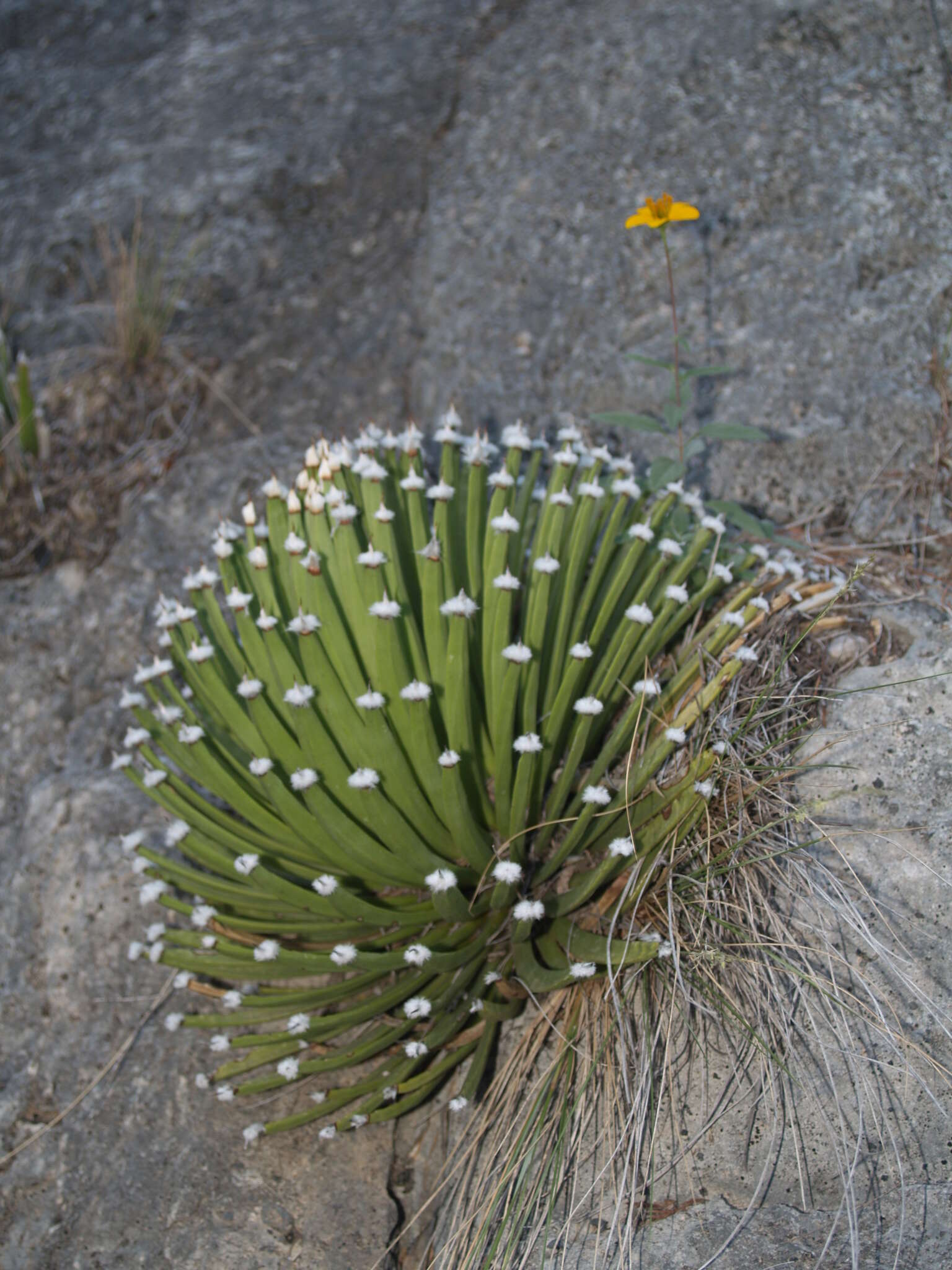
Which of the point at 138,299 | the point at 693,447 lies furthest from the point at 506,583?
the point at 138,299

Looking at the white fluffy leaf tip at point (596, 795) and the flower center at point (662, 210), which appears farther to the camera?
the flower center at point (662, 210)

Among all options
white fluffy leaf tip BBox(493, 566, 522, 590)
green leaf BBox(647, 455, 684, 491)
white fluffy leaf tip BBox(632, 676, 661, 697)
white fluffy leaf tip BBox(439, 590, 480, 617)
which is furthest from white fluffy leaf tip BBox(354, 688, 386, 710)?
green leaf BBox(647, 455, 684, 491)

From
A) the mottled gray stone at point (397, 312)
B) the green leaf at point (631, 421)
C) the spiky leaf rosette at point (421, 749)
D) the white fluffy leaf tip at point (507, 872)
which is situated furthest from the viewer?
the green leaf at point (631, 421)

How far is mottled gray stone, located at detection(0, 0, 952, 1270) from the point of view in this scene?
252cm

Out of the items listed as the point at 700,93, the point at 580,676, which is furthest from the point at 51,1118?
the point at 700,93

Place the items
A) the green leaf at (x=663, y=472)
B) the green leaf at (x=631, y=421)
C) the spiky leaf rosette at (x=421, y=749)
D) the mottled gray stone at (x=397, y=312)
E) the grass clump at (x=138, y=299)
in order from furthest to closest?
the grass clump at (x=138, y=299) → the green leaf at (x=631, y=421) → the green leaf at (x=663, y=472) → the mottled gray stone at (x=397, y=312) → the spiky leaf rosette at (x=421, y=749)

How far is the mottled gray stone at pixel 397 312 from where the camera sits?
252cm

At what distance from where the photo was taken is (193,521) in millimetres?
3926

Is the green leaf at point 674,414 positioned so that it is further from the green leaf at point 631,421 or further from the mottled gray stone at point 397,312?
the mottled gray stone at point 397,312

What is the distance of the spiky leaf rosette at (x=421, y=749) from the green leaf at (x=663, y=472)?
0.17 ft

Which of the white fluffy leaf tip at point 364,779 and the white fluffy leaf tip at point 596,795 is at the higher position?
the white fluffy leaf tip at point 364,779

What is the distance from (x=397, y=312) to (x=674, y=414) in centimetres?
193

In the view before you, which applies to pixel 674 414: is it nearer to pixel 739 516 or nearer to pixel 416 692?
pixel 739 516

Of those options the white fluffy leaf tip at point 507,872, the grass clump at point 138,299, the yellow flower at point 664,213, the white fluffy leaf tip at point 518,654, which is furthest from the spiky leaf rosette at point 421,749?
the grass clump at point 138,299
